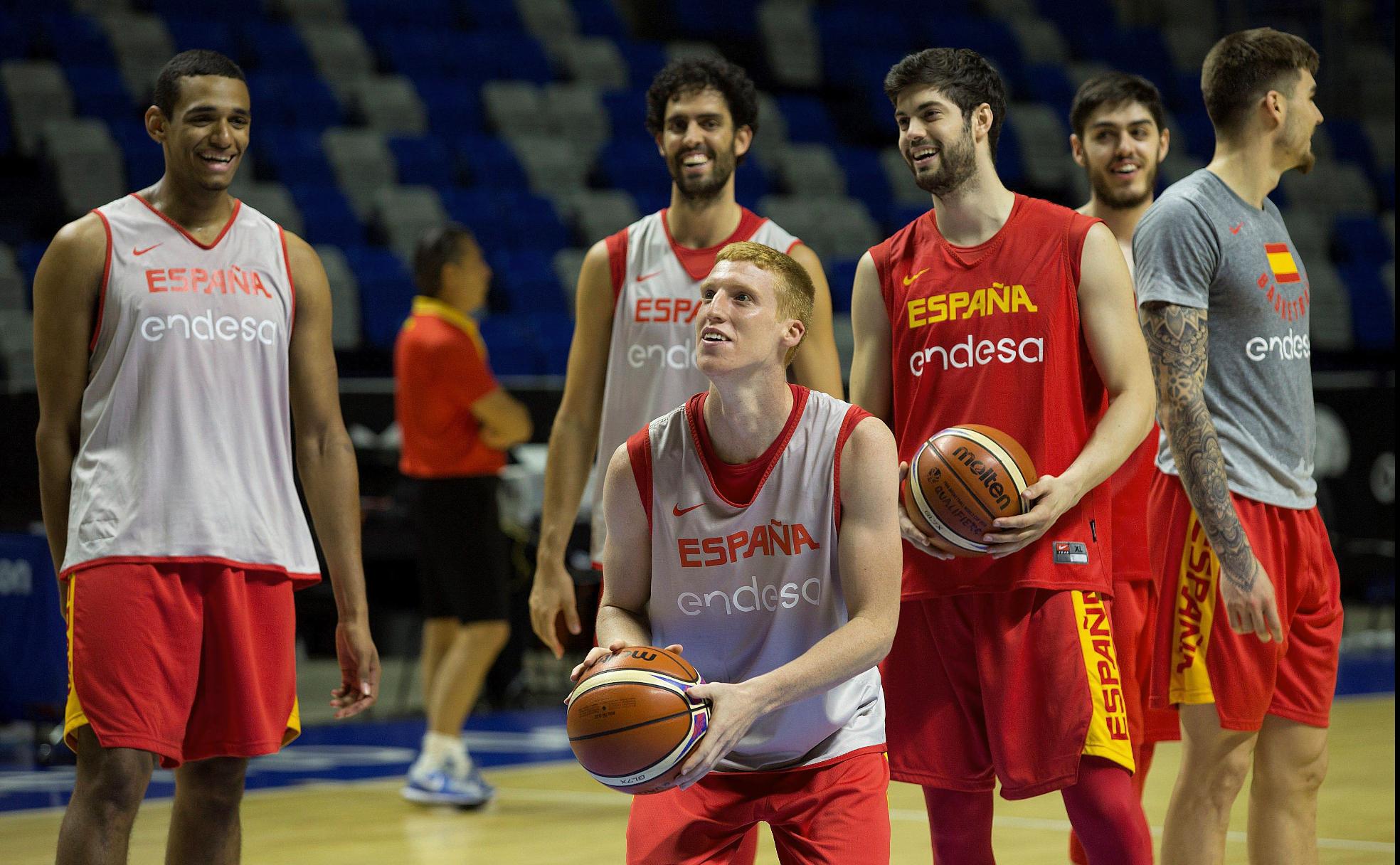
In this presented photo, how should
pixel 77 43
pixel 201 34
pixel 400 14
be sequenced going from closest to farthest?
pixel 77 43 → pixel 201 34 → pixel 400 14

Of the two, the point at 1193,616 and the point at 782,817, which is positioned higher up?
the point at 1193,616

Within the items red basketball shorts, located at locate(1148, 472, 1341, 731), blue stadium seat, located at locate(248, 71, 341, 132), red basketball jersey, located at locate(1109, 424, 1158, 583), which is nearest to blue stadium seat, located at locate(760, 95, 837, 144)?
blue stadium seat, located at locate(248, 71, 341, 132)

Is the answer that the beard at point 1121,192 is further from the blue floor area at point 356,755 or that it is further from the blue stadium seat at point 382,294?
the blue stadium seat at point 382,294

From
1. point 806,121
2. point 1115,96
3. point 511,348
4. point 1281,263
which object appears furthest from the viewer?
point 806,121

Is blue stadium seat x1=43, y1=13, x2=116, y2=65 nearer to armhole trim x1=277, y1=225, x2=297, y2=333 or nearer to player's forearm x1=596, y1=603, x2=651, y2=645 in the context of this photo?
armhole trim x1=277, y1=225, x2=297, y2=333

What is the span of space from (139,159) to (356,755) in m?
5.01

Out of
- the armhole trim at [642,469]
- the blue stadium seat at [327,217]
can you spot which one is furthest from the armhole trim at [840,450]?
the blue stadium seat at [327,217]

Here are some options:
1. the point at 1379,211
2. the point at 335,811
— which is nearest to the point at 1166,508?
the point at 335,811

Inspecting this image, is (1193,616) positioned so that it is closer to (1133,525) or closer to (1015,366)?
(1133,525)

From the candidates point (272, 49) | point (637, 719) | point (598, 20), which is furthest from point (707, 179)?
point (598, 20)

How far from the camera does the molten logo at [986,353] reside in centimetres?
337

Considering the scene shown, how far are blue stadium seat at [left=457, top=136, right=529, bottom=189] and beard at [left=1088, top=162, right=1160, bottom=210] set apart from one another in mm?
8714

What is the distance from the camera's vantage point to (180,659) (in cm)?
334

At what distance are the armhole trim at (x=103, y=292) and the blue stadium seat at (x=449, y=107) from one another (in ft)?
32.1
